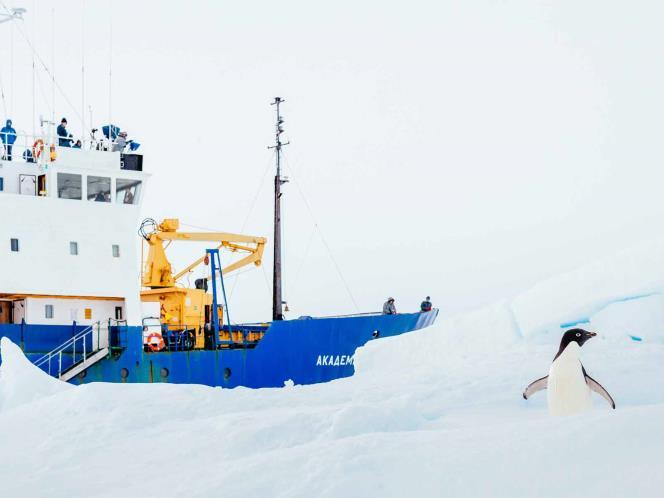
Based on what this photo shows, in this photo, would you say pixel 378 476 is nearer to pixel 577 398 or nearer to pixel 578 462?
pixel 578 462

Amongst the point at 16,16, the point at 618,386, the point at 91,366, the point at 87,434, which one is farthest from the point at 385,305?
the point at 87,434

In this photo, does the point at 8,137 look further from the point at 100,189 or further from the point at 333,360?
the point at 333,360

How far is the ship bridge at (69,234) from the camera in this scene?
19.7 metres

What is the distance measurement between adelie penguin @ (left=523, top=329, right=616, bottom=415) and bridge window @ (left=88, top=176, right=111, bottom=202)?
1525 cm

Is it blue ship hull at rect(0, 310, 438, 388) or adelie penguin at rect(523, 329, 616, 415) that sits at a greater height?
adelie penguin at rect(523, 329, 616, 415)

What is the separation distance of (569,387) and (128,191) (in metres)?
15.6

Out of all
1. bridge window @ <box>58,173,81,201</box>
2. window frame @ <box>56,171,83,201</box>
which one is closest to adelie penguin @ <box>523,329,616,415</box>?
window frame @ <box>56,171,83,201</box>

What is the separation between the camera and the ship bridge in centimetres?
1973

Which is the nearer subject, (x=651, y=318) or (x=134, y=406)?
(x=134, y=406)

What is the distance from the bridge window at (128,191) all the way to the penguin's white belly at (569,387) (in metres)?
15.3

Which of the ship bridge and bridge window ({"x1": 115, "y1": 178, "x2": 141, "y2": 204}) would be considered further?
bridge window ({"x1": 115, "y1": 178, "x2": 141, "y2": 204})

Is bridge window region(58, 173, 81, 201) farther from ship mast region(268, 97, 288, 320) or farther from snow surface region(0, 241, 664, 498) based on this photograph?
snow surface region(0, 241, 664, 498)

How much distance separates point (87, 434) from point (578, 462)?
4.72 metres

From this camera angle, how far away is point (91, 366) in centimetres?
2030
